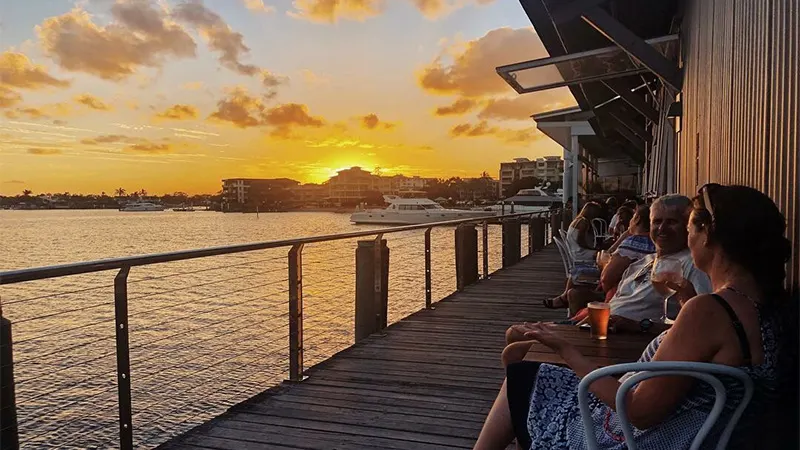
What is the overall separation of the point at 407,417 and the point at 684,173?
404cm

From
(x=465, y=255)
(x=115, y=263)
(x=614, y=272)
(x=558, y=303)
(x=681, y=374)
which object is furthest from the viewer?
(x=465, y=255)

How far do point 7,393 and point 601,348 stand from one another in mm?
1959

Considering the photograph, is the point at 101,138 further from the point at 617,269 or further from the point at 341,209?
the point at 341,209

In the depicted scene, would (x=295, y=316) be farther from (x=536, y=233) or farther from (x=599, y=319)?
(x=536, y=233)

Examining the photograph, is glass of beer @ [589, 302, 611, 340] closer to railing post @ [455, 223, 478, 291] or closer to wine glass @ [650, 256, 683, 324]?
wine glass @ [650, 256, 683, 324]

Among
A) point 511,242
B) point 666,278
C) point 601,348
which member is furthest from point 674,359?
point 511,242

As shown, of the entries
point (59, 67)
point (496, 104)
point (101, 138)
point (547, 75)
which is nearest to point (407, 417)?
point (547, 75)

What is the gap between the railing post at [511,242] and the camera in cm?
955

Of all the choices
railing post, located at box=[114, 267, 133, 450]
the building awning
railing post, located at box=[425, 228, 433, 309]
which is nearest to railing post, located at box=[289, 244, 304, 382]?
railing post, located at box=[114, 267, 133, 450]

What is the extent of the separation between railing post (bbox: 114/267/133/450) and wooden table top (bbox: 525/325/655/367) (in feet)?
5.20

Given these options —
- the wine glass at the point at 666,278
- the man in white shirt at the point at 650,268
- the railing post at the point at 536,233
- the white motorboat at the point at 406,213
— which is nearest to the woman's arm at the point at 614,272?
the man in white shirt at the point at 650,268

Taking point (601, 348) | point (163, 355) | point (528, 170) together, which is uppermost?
point (528, 170)

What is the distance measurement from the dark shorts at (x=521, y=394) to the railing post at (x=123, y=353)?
5.08 feet

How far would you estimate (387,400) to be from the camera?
3.22 metres
